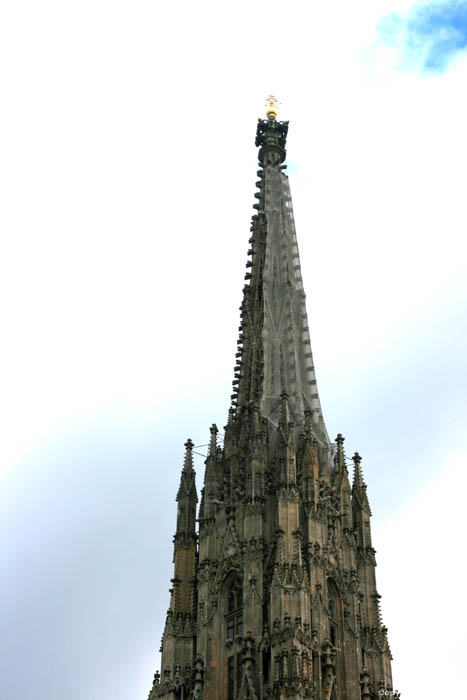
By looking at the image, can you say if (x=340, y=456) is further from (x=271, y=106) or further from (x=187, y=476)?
(x=271, y=106)

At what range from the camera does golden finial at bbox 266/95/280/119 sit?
86.9m

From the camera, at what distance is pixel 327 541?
61.8m

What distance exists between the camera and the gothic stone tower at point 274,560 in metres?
56.6

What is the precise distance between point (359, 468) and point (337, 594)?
9.21m

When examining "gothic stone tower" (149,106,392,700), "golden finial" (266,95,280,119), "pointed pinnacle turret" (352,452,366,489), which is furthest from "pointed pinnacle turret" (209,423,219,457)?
"golden finial" (266,95,280,119)

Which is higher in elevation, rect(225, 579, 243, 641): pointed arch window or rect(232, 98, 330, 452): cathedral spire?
rect(232, 98, 330, 452): cathedral spire

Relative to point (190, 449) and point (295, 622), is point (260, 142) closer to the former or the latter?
point (190, 449)

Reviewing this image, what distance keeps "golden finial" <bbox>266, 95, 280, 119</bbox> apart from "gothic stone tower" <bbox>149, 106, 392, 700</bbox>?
65.8 ft

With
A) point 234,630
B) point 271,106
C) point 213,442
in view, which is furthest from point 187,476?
point 271,106

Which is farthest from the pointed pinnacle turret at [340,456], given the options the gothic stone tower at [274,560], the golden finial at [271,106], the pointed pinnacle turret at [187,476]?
the golden finial at [271,106]

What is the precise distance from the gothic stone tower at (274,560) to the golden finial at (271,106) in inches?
789

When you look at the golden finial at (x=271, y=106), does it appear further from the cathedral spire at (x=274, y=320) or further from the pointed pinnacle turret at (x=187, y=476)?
the pointed pinnacle turret at (x=187, y=476)

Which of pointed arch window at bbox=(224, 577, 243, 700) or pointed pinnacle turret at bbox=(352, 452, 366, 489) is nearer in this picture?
pointed arch window at bbox=(224, 577, 243, 700)

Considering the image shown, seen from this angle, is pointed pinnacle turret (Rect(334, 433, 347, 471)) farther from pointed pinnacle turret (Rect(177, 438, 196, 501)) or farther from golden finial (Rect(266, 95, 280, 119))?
golden finial (Rect(266, 95, 280, 119))
